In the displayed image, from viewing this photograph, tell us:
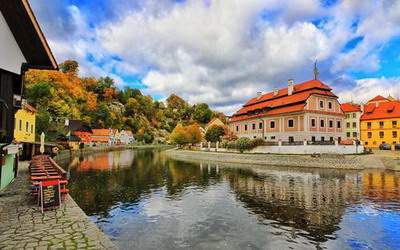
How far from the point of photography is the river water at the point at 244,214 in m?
10.2

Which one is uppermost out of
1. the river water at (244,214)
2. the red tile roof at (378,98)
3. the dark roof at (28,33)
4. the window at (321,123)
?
the red tile roof at (378,98)

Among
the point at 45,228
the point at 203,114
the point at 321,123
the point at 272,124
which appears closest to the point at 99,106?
the point at 203,114

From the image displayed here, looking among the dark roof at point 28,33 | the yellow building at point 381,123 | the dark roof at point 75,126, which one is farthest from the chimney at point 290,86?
the dark roof at point 75,126

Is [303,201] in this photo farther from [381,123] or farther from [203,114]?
[203,114]

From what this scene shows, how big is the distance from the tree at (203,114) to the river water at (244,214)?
410 feet

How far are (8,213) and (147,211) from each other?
6192mm

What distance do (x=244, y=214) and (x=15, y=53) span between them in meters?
12.9

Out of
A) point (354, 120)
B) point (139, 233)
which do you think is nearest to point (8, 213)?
point (139, 233)

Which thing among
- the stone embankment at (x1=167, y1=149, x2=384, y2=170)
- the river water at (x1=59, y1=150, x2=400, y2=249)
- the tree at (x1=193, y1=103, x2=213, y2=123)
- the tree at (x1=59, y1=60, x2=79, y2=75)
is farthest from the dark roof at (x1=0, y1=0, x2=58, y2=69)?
the tree at (x1=193, y1=103, x2=213, y2=123)

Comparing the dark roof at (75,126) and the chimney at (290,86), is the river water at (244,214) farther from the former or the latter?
the dark roof at (75,126)

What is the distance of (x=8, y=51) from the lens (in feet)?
35.6

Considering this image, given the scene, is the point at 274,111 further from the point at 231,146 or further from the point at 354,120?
the point at 354,120

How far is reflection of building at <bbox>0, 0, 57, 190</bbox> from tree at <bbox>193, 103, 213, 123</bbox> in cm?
13425

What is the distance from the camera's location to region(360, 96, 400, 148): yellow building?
186 feet
